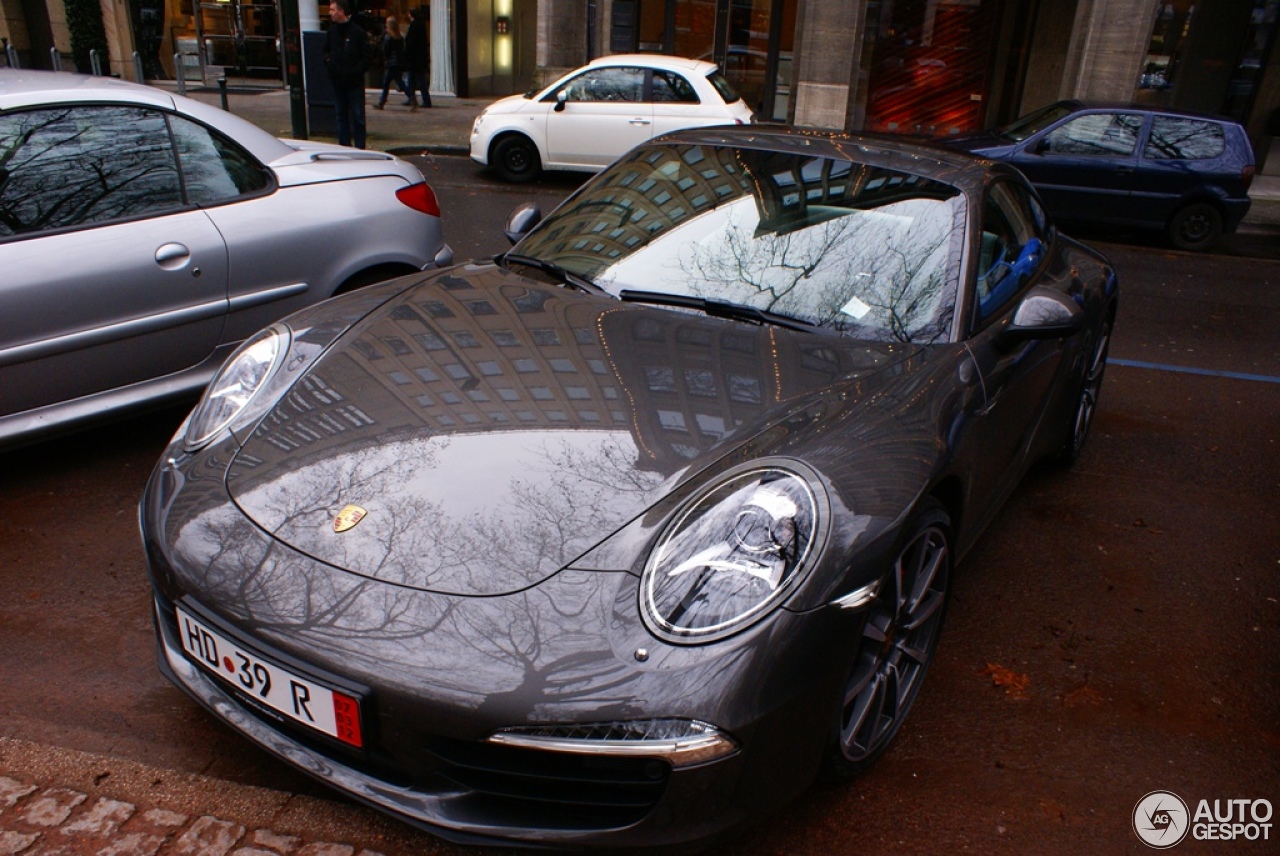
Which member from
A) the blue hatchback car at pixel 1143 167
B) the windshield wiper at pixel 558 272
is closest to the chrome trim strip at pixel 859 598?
the windshield wiper at pixel 558 272

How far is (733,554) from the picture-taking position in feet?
7.04

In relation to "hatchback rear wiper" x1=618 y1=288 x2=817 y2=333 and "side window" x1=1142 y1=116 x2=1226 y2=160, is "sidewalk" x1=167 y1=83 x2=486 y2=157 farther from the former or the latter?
"hatchback rear wiper" x1=618 y1=288 x2=817 y2=333

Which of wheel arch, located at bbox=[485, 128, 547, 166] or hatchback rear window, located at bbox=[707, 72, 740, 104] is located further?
wheel arch, located at bbox=[485, 128, 547, 166]

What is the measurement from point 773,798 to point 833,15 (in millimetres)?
15385

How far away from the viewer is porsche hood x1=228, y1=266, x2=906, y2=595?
218 centimetres

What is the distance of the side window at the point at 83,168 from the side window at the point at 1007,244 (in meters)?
3.03

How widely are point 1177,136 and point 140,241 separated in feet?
32.2

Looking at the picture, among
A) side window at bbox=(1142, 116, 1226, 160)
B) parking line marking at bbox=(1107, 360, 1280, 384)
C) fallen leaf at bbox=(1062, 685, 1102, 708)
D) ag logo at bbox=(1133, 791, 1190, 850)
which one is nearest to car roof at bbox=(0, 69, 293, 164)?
fallen leaf at bbox=(1062, 685, 1102, 708)

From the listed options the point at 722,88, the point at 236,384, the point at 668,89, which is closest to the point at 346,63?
the point at 668,89

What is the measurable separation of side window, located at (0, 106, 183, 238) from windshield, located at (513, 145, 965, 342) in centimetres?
155

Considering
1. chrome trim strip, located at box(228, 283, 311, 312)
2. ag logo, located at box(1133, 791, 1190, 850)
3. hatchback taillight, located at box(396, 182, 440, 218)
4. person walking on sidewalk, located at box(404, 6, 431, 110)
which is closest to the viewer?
ag logo, located at box(1133, 791, 1190, 850)

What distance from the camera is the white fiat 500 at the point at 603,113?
36.2 ft

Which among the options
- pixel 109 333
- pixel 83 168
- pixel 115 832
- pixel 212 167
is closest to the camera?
pixel 115 832

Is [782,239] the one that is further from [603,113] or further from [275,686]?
[603,113]
